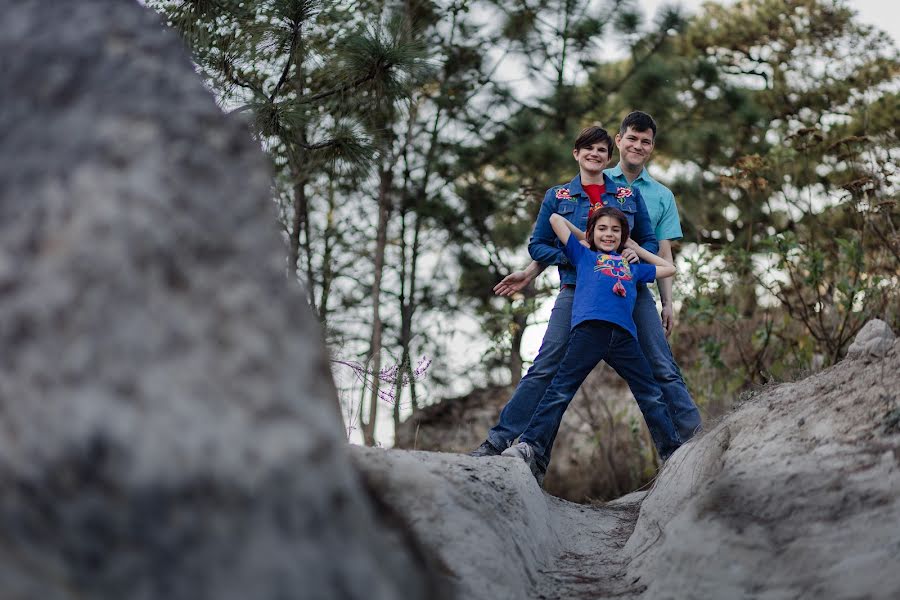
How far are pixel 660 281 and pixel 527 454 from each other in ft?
3.72

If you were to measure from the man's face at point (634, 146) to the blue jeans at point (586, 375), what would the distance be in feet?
2.88

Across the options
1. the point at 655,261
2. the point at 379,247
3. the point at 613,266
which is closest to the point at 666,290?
the point at 655,261

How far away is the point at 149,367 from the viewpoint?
2.95ft

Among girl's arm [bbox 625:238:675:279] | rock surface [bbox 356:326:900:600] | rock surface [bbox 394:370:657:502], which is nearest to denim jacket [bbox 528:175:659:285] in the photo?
girl's arm [bbox 625:238:675:279]

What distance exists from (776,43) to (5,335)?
14054mm

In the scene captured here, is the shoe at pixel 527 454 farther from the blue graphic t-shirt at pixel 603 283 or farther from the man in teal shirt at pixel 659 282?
the blue graphic t-shirt at pixel 603 283

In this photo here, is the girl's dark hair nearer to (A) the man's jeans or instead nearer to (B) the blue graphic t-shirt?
(B) the blue graphic t-shirt

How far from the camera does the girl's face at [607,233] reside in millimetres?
3340

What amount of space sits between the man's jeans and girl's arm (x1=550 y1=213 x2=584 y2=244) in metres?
0.22

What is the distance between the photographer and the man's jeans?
339 cm

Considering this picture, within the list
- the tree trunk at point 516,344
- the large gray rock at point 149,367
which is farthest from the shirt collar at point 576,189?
the tree trunk at point 516,344

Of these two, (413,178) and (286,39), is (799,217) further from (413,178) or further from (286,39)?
(286,39)

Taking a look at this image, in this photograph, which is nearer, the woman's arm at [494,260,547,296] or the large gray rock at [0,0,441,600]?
the large gray rock at [0,0,441,600]

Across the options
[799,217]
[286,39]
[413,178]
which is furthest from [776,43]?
[286,39]
